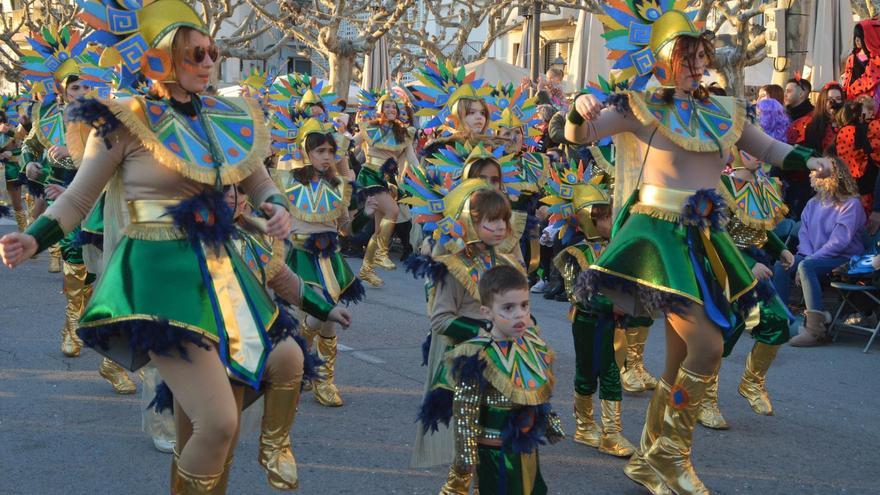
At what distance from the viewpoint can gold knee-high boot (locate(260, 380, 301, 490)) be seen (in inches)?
147

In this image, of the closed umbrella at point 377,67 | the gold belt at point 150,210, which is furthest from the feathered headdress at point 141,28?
the closed umbrella at point 377,67

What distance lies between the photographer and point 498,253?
15.5 ft

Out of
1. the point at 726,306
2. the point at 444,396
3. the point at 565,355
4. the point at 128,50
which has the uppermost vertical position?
the point at 128,50

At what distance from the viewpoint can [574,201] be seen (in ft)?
19.3

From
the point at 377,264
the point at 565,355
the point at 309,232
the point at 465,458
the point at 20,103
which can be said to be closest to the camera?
the point at 465,458

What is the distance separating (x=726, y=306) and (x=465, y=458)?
1.31 meters

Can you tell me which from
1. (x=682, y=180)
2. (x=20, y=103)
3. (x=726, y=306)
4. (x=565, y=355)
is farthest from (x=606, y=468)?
(x=20, y=103)

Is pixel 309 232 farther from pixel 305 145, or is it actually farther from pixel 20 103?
pixel 20 103

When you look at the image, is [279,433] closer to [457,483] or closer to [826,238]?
[457,483]

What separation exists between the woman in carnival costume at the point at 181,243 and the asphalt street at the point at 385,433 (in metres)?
0.15

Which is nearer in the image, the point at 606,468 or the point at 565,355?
the point at 606,468

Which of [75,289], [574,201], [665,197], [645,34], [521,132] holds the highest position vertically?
[645,34]

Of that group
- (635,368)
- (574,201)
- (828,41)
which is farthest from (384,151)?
(574,201)

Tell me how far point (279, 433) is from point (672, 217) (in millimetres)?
1827
